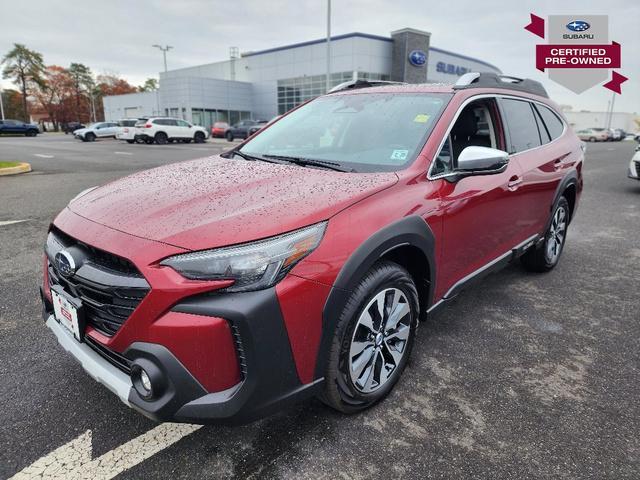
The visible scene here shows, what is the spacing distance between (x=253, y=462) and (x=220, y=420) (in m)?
0.41

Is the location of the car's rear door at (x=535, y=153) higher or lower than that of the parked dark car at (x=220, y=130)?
lower

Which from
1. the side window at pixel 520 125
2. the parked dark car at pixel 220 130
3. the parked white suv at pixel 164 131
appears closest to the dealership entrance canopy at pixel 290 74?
the parked dark car at pixel 220 130

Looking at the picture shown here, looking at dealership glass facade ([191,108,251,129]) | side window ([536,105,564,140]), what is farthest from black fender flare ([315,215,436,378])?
dealership glass facade ([191,108,251,129])

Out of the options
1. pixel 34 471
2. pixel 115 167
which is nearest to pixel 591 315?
pixel 34 471

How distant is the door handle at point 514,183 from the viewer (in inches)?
129

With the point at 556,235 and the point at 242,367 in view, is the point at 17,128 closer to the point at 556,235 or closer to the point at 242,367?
the point at 556,235

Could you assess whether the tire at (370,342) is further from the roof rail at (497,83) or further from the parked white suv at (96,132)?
the parked white suv at (96,132)

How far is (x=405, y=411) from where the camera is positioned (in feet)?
7.86

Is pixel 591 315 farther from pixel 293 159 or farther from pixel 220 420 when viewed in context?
pixel 220 420

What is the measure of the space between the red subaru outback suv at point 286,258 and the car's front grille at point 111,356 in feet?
0.04

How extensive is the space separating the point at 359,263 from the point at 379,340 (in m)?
0.54

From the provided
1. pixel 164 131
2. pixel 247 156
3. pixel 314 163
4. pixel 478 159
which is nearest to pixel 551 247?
pixel 478 159

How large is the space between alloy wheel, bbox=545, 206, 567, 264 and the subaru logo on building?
3749cm

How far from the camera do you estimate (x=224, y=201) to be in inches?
81.8
